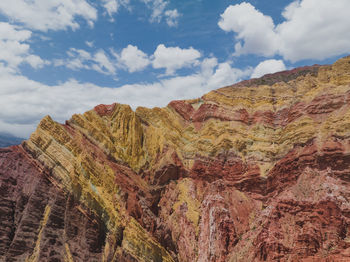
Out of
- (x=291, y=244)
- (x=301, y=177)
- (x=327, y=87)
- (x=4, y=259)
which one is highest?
(x=327, y=87)

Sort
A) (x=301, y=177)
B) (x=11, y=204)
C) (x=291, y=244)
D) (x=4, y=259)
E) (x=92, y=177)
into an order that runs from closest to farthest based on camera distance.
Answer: (x=4, y=259)
(x=11, y=204)
(x=291, y=244)
(x=92, y=177)
(x=301, y=177)

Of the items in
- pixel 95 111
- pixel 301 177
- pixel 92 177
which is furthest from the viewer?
pixel 95 111

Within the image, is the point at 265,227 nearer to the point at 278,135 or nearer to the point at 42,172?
the point at 278,135

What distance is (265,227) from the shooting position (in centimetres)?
3322

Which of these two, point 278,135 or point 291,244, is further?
point 278,135

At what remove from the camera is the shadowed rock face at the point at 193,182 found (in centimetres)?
3005

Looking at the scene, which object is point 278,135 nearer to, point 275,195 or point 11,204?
point 275,195

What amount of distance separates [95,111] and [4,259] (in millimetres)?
25894

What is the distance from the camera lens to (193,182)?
43.5m

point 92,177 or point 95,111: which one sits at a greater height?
point 95,111

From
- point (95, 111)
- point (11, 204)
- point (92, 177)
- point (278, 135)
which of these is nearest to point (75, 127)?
point (95, 111)

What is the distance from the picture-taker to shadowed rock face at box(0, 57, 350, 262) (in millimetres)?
30047

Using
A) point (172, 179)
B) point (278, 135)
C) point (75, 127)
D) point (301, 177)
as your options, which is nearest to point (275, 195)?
point (301, 177)

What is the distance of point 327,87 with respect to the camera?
142 feet
